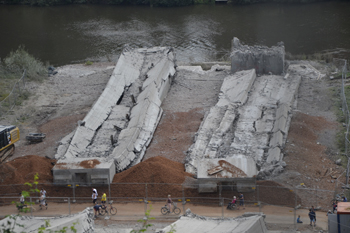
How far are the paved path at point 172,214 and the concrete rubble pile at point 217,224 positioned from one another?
1.69 m

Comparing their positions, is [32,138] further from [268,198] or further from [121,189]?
[268,198]

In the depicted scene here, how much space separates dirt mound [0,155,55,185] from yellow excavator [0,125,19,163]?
2328mm

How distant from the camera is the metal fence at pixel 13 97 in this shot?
3670 cm

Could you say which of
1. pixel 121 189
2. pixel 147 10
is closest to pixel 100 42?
pixel 147 10

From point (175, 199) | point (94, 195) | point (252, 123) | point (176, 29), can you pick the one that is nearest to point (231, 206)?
point (175, 199)

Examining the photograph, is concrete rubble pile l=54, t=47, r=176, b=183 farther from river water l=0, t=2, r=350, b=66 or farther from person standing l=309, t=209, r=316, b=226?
river water l=0, t=2, r=350, b=66

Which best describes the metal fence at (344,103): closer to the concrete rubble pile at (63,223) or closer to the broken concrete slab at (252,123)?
the broken concrete slab at (252,123)

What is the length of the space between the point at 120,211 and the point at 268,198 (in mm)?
6742

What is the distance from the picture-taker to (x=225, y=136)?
1184 inches

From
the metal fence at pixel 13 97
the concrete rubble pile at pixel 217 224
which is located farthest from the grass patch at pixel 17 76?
the concrete rubble pile at pixel 217 224

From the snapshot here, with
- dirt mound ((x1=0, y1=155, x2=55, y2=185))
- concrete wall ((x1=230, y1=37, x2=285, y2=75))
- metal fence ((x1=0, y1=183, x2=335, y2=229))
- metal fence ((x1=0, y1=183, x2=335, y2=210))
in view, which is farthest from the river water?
metal fence ((x1=0, y1=183, x2=335, y2=229))

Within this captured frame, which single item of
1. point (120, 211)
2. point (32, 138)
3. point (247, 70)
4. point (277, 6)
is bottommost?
point (120, 211)

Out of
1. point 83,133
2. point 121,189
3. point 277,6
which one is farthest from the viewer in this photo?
Answer: point 277,6

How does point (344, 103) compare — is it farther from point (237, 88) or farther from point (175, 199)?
point (175, 199)
